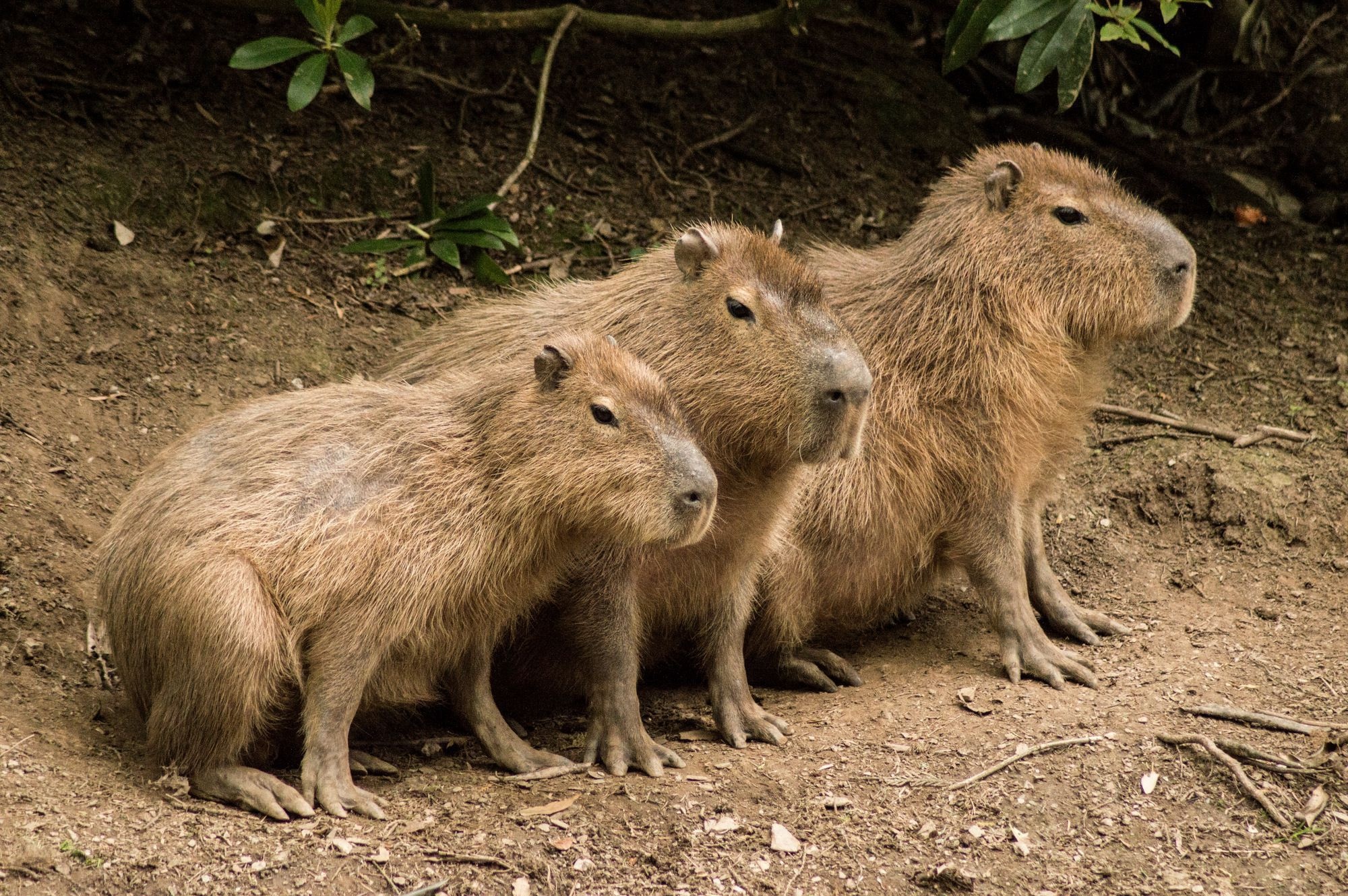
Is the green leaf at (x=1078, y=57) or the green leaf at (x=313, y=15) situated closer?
the green leaf at (x=1078, y=57)

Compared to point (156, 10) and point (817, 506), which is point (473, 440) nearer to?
point (817, 506)

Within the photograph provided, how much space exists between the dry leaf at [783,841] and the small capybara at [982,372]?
1322mm

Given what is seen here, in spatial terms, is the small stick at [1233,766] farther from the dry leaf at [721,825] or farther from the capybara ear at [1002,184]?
the capybara ear at [1002,184]

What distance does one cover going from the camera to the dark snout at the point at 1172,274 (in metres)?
5.12

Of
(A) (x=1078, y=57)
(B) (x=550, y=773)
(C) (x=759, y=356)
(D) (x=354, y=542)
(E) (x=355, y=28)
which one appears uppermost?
(A) (x=1078, y=57)

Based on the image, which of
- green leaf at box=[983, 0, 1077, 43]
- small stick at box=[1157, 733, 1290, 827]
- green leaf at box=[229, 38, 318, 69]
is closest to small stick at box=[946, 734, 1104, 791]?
small stick at box=[1157, 733, 1290, 827]

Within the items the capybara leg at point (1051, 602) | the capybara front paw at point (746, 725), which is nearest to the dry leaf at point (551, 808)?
the capybara front paw at point (746, 725)

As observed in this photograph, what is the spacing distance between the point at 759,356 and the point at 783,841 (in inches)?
56.8

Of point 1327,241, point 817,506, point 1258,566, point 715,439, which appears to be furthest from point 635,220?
point 1327,241

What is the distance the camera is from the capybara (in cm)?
429

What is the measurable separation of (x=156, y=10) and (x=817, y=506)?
4242 millimetres

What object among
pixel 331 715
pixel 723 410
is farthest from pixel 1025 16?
pixel 331 715

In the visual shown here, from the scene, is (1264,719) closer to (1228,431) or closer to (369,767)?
(1228,431)

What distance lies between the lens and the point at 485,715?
4453 millimetres
